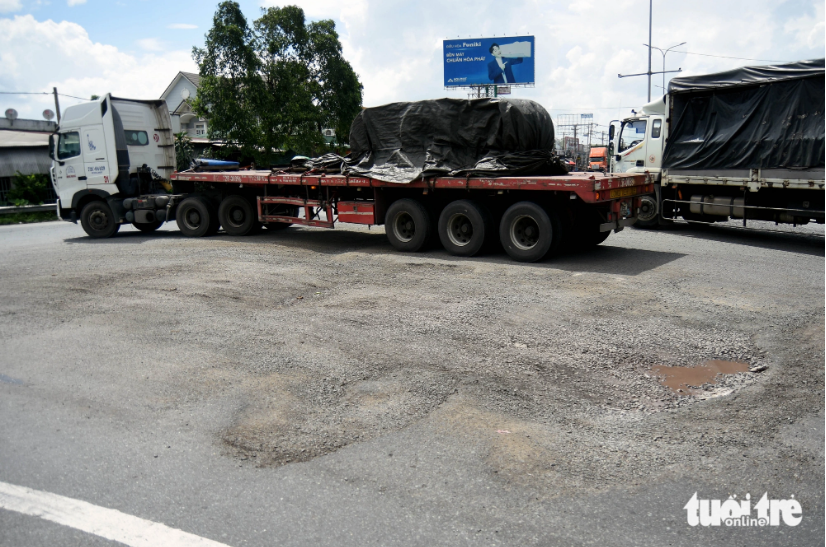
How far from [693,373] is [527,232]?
5.47 metres

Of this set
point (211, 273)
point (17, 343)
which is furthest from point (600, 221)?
point (17, 343)

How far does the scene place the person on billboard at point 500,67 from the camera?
126 feet

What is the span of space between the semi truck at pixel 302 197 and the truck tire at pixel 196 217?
0.02 metres

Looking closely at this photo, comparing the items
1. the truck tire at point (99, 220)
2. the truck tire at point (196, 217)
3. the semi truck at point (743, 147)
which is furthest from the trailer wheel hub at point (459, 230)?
the truck tire at point (99, 220)

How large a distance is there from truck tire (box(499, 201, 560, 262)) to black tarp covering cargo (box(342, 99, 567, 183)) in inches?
30.5

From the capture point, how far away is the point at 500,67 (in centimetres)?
3869

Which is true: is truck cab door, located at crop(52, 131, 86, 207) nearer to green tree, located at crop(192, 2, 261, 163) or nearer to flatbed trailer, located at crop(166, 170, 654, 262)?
flatbed trailer, located at crop(166, 170, 654, 262)

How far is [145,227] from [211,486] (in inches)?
554

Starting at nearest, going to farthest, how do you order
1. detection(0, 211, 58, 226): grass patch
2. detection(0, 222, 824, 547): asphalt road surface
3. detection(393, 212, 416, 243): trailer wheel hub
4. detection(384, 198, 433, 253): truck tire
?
detection(0, 222, 824, 547): asphalt road surface, detection(384, 198, 433, 253): truck tire, detection(393, 212, 416, 243): trailer wheel hub, detection(0, 211, 58, 226): grass patch

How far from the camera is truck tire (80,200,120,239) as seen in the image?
15.6 metres

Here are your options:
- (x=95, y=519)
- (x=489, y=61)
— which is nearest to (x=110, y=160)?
(x=95, y=519)

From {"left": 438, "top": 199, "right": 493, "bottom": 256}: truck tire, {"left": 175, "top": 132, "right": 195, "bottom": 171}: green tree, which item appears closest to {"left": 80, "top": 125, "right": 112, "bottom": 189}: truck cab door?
{"left": 438, "top": 199, "right": 493, "bottom": 256}: truck tire

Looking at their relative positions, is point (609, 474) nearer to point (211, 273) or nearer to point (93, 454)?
point (93, 454)

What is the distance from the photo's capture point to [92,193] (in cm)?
1545
